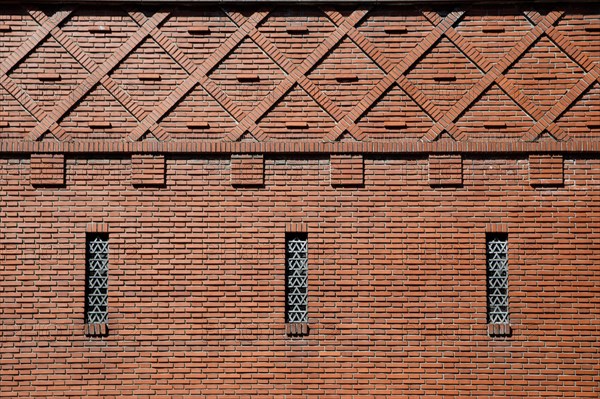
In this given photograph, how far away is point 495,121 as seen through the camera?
28.0 ft

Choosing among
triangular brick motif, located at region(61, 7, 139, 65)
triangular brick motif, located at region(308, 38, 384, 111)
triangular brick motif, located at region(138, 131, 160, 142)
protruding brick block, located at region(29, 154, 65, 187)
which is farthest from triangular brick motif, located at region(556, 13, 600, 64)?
protruding brick block, located at region(29, 154, 65, 187)

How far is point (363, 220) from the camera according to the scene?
27.8 ft

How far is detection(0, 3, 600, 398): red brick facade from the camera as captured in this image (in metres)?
8.28

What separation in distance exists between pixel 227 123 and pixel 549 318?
436cm

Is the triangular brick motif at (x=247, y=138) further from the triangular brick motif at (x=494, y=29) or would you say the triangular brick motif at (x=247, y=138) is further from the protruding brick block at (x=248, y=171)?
the triangular brick motif at (x=494, y=29)

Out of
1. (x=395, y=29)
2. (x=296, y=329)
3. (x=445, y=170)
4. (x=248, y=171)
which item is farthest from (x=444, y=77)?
(x=296, y=329)

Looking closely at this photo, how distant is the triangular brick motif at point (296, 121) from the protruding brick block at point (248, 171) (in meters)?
0.35

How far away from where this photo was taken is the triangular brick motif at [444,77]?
8602 millimetres

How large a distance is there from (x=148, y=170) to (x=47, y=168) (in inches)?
45.9

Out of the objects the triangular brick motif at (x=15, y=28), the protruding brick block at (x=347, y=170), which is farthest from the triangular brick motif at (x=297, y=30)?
the triangular brick motif at (x=15, y=28)

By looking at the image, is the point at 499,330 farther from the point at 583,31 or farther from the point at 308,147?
the point at 583,31

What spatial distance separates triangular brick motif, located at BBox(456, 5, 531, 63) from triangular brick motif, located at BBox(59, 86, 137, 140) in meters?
4.13

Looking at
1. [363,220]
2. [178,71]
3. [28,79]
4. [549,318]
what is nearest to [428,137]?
[363,220]

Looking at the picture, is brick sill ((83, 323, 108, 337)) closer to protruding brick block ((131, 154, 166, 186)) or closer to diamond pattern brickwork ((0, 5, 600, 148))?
protruding brick block ((131, 154, 166, 186))
